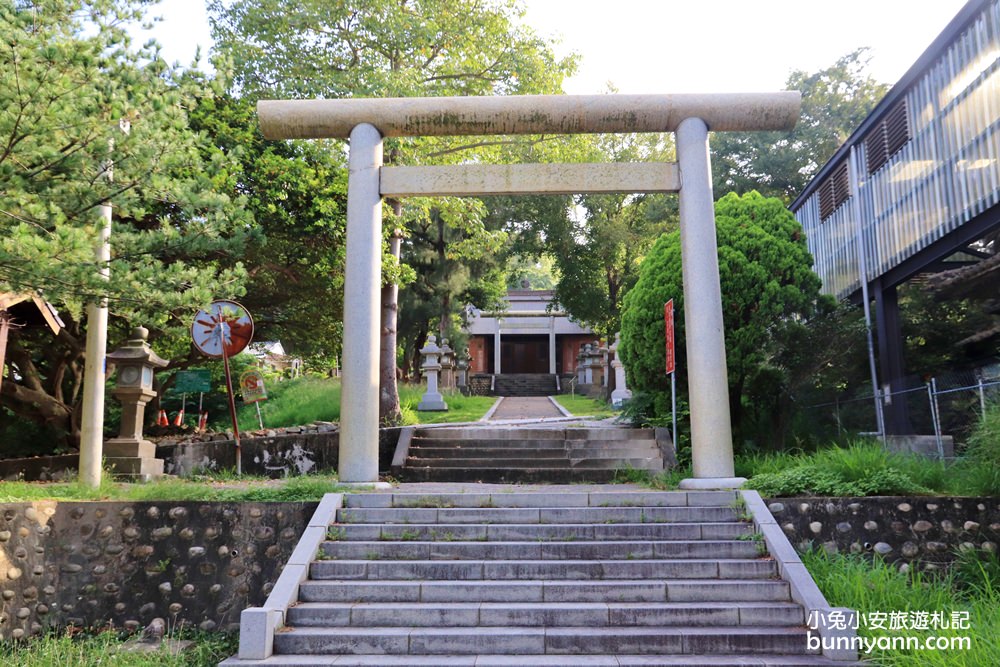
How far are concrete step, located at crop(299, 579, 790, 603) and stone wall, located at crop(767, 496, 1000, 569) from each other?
101 centimetres

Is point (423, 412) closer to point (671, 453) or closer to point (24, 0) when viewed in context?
point (671, 453)

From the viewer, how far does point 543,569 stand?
20.2 ft

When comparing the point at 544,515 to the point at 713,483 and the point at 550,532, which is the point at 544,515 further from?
the point at 713,483

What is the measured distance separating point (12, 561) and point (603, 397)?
1849 cm

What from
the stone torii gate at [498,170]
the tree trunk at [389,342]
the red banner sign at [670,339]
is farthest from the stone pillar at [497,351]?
the stone torii gate at [498,170]

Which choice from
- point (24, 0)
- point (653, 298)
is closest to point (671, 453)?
point (653, 298)

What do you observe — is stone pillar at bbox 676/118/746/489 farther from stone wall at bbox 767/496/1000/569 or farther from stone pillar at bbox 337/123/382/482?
stone pillar at bbox 337/123/382/482

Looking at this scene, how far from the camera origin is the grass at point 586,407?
734 inches

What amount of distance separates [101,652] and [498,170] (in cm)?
613

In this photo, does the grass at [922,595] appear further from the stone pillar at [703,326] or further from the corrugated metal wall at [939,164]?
the corrugated metal wall at [939,164]

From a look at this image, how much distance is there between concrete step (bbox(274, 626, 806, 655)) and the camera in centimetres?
524

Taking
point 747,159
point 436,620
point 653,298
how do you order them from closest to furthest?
point 436,620, point 653,298, point 747,159

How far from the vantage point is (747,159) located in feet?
70.7

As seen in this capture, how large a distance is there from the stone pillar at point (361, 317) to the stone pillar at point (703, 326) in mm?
3555
